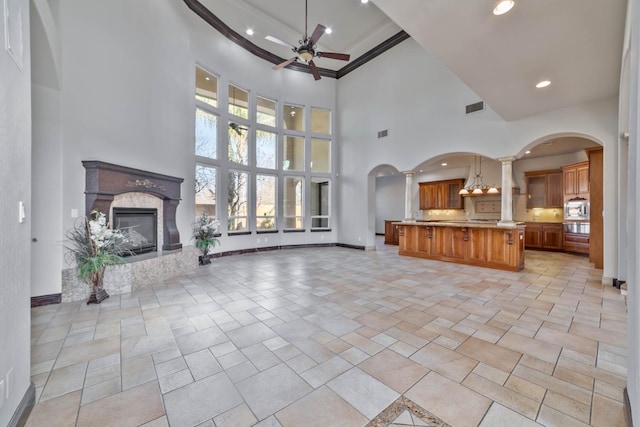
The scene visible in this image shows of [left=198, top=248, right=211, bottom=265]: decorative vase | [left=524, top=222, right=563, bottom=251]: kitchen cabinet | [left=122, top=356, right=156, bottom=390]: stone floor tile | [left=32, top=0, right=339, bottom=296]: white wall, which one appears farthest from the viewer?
[left=524, top=222, right=563, bottom=251]: kitchen cabinet

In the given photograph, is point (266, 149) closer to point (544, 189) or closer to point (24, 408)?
point (24, 408)

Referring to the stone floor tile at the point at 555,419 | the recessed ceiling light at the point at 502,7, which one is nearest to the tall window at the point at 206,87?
the recessed ceiling light at the point at 502,7

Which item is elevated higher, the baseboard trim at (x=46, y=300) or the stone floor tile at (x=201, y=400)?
the baseboard trim at (x=46, y=300)

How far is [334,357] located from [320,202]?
7511 mm

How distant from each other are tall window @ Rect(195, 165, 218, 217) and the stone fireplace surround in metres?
1.19

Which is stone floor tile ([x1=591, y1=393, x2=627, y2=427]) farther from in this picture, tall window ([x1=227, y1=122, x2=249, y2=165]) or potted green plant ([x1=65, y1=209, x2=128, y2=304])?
tall window ([x1=227, y1=122, x2=249, y2=165])

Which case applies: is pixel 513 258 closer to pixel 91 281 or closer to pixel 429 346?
pixel 429 346

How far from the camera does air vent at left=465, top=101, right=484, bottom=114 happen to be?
5.96 m

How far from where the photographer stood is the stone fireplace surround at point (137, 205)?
12.6ft

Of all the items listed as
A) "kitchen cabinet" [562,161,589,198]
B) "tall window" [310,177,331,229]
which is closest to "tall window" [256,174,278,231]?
"tall window" [310,177,331,229]

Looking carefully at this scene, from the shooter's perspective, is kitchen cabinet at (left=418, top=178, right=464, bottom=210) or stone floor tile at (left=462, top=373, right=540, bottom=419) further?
kitchen cabinet at (left=418, top=178, right=464, bottom=210)

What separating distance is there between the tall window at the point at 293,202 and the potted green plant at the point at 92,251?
18.0 ft

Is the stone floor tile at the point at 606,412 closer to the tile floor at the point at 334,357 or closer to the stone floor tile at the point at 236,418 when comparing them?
the tile floor at the point at 334,357

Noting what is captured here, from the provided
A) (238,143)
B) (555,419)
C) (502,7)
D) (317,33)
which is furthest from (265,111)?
(555,419)
